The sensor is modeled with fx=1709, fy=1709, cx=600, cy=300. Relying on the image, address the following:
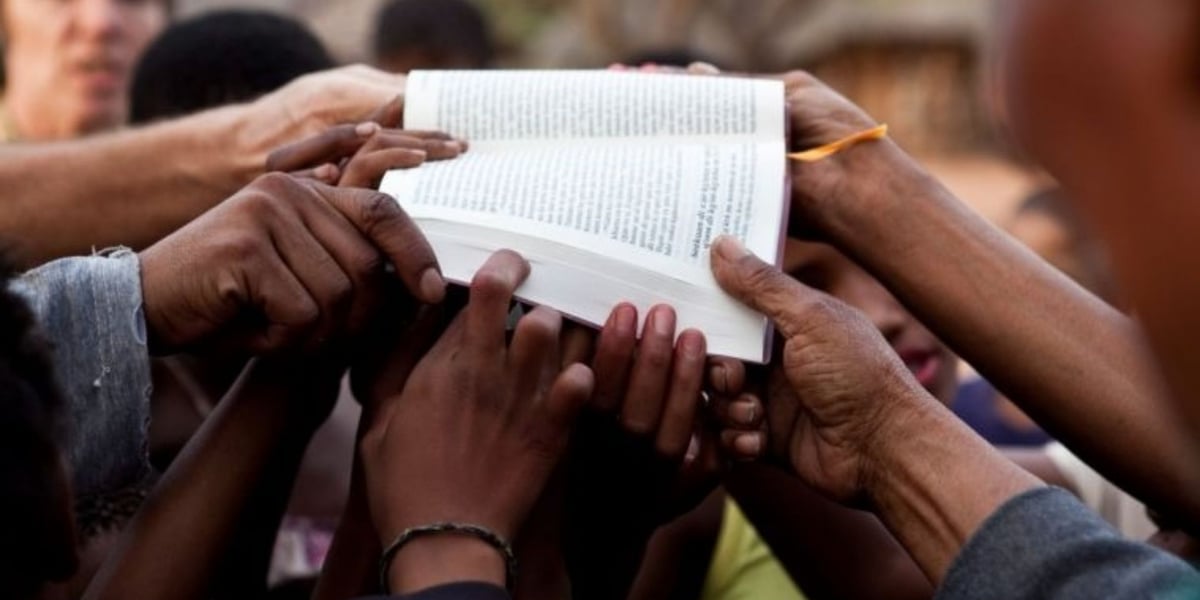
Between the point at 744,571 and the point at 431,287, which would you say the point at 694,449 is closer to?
the point at 431,287

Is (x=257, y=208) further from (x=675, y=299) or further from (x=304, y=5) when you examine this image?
(x=304, y=5)

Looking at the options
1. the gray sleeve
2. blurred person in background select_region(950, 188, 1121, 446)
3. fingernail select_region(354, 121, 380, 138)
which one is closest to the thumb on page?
the gray sleeve

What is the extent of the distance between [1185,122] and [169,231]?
149 cm

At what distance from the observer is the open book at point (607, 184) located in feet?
5.59

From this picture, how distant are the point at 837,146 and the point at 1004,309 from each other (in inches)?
10.7

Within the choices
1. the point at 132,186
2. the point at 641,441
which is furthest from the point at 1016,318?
the point at 132,186

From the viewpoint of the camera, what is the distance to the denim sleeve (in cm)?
160

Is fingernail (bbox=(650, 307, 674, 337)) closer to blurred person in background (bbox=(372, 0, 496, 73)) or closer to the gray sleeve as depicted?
→ the gray sleeve

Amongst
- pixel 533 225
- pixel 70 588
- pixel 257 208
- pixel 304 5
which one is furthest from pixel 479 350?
pixel 304 5

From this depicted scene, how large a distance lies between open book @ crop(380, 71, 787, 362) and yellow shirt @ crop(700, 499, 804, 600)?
70 cm

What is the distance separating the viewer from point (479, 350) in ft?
5.44

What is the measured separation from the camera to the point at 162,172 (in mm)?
2176

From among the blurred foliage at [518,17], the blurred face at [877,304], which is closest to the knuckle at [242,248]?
the blurred face at [877,304]

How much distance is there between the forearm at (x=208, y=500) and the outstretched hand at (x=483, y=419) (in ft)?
0.49
